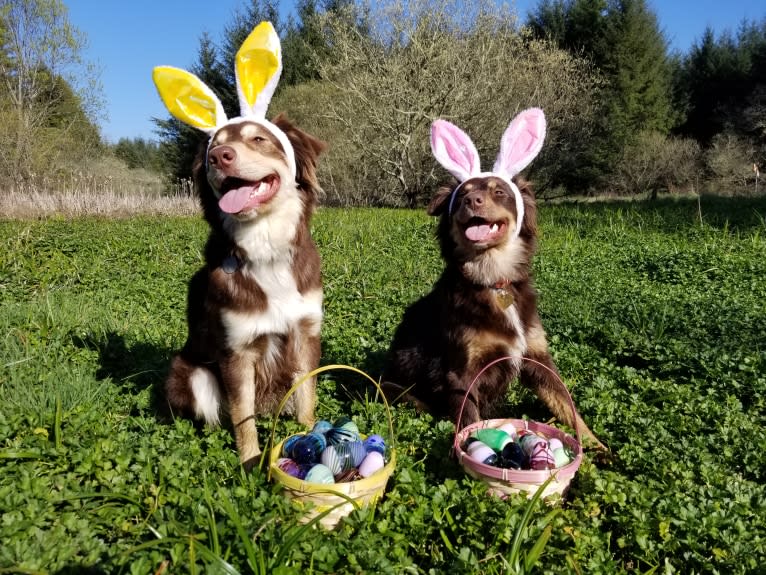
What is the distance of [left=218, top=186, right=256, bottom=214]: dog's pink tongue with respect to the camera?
2818mm

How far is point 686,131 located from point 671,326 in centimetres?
3089

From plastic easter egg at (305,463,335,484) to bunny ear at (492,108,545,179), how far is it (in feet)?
6.60

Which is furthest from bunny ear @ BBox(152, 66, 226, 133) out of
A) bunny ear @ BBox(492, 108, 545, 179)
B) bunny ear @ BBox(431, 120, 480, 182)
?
bunny ear @ BBox(492, 108, 545, 179)

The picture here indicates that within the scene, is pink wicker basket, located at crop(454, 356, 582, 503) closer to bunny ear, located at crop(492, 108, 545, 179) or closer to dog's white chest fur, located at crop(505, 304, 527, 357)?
dog's white chest fur, located at crop(505, 304, 527, 357)

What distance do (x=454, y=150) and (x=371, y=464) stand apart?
6.45 feet

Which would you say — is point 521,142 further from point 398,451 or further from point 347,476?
point 347,476

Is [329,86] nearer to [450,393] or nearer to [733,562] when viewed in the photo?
[450,393]

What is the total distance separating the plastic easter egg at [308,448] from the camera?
261 centimetres

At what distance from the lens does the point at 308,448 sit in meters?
2.62

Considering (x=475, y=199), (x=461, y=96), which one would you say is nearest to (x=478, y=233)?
(x=475, y=199)

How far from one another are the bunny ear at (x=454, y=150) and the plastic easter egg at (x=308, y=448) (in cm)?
179

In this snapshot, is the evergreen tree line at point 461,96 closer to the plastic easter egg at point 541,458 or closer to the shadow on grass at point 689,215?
the shadow on grass at point 689,215

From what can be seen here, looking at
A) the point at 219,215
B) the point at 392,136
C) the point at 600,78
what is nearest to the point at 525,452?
the point at 219,215

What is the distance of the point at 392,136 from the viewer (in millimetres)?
18109
